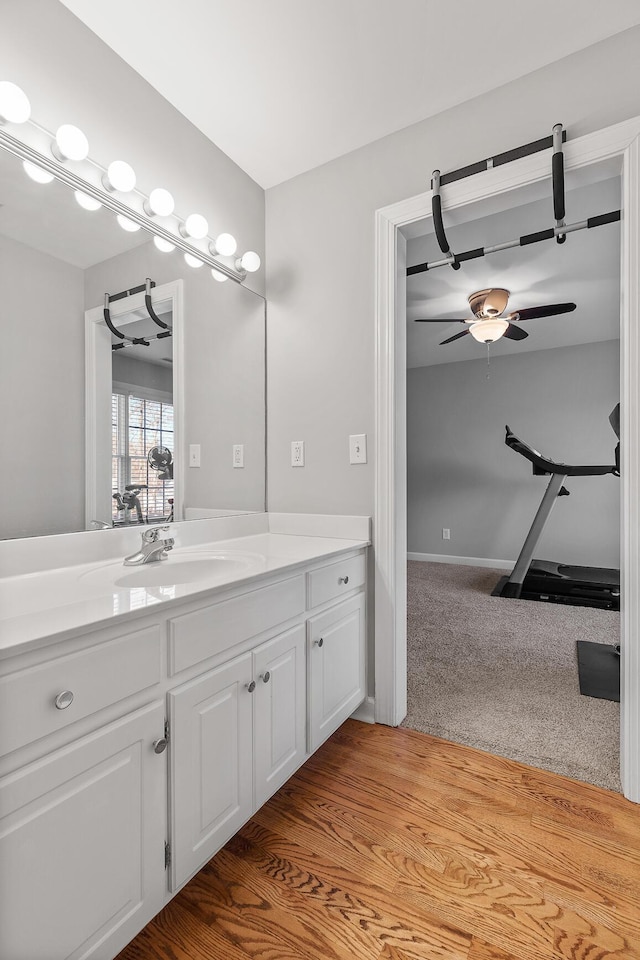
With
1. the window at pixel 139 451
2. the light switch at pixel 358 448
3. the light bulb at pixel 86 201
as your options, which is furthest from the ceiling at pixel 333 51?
the light switch at pixel 358 448

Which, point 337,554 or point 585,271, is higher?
point 585,271

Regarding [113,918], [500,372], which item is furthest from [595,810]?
[500,372]

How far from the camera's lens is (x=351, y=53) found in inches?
63.8

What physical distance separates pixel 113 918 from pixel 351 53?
251cm

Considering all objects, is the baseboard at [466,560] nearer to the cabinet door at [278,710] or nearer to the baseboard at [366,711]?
the baseboard at [366,711]

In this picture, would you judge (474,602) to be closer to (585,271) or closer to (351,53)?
(585,271)

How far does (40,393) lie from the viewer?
138 cm

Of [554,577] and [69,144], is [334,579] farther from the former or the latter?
[554,577]

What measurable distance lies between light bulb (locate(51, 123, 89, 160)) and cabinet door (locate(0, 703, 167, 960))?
1.53 meters

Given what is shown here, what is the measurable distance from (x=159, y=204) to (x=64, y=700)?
5.26ft

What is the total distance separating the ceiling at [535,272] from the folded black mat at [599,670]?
224 centimetres

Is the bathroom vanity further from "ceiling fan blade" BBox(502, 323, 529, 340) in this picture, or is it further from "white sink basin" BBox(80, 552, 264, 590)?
"ceiling fan blade" BBox(502, 323, 529, 340)

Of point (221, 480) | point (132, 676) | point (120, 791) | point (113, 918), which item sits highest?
point (221, 480)

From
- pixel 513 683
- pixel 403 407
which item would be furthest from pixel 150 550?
pixel 513 683
